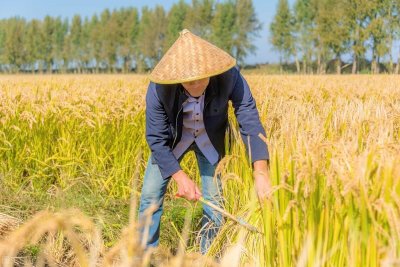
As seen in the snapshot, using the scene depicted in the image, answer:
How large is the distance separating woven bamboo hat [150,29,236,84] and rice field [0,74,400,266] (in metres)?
0.41

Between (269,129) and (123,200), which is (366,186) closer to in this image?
(269,129)

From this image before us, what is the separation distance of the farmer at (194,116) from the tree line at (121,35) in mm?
48911

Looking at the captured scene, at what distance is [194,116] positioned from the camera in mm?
2805

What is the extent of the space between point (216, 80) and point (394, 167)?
1.33 meters

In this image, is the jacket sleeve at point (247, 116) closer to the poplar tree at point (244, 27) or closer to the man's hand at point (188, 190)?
the man's hand at point (188, 190)

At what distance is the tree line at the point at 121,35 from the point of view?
5466 cm

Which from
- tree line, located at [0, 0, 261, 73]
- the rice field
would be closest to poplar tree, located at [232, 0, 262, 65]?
tree line, located at [0, 0, 261, 73]

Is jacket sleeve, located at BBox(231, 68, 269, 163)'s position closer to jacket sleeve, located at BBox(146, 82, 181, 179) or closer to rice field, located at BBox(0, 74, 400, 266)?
rice field, located at BBox(0, 74, 400, 266)

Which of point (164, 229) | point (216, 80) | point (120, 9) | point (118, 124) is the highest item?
point (120, 9)

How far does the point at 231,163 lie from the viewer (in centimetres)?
305

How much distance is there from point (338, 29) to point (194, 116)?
4155cm

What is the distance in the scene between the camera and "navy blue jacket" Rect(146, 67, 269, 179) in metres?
2.65

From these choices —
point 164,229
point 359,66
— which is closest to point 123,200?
point 164,229

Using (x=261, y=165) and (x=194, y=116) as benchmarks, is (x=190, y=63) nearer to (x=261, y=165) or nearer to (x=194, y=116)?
(x=194, y=116)
